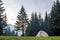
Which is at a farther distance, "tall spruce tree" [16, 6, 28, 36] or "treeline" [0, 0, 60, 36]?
"tall spruce tree" [16, 6, 28, 36]

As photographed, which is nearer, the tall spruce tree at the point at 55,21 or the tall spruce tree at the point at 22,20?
the tall spruce tree at the point at 55,21

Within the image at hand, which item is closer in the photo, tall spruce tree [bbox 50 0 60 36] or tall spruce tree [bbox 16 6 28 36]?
tall spruce tree [bbox 50 0 60 36]

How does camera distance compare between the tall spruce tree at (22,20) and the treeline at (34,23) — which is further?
the tall spruce tree at (22,20)

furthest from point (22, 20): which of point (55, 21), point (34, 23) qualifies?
point (55, 21)

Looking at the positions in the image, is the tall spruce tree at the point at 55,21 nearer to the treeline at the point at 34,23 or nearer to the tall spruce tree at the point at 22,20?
the treeline at the point at 34,23

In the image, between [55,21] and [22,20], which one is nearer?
[55,21]

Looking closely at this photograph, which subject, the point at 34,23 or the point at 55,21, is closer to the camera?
the point at 55,21

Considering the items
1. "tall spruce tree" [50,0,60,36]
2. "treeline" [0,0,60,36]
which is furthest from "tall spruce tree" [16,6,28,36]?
"tall spruce tree" [50,0,60,36]

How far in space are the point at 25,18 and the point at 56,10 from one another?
18.7 m

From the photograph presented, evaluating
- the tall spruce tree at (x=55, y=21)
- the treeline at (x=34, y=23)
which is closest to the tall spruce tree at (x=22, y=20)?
the treeline at (x=34, y=23)

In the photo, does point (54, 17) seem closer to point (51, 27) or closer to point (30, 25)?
point (51, 27)

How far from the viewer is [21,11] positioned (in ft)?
239

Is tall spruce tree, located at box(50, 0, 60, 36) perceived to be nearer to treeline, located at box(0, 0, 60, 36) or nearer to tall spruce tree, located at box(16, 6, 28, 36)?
treeline, located at box(0, 0, 60, 36)

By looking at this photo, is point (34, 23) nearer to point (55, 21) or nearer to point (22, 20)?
point (22, 20)
